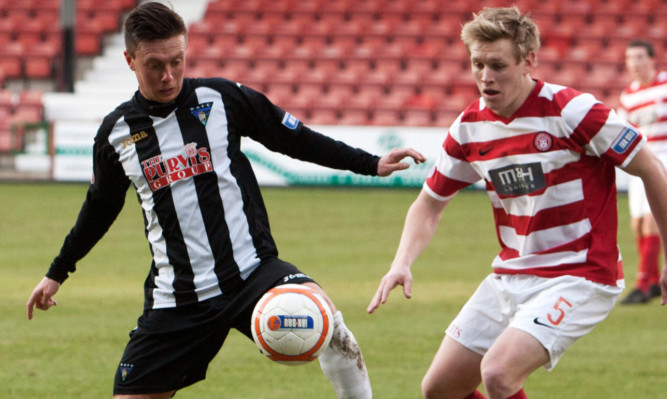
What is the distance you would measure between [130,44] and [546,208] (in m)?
1.71

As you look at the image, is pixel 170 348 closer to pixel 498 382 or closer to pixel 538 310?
pixel 498 382

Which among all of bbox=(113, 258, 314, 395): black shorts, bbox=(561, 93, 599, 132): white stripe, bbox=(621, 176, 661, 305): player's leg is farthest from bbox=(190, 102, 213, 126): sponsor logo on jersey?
bbox=(621, 176, 661, 305): player's leg

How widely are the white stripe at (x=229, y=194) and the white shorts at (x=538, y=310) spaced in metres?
0.87

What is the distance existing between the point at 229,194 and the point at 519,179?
1128 mm

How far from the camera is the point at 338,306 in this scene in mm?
8039

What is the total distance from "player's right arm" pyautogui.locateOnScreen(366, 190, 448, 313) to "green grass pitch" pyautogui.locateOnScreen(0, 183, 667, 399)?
59.8 inches

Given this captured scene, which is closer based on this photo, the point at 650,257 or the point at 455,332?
the point at 455,332

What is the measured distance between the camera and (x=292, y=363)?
4047 mm

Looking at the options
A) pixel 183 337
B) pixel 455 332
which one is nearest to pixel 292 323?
pixel 183 337

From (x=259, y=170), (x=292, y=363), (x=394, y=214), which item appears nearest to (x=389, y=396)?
(x=292, y=363)

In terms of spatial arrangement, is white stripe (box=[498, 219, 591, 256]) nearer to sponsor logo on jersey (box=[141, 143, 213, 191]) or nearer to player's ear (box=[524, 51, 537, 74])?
player's ear (box=[524, 51, 537, 74])

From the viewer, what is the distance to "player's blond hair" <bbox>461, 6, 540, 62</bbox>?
3871 mm

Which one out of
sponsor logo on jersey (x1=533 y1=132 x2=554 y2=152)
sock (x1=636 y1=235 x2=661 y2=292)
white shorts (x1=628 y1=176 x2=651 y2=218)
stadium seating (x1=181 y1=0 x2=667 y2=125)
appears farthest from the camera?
stadium seating (x1=181 y1=0 x2=667 y2=125)

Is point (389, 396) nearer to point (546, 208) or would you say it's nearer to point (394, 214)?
point (546, 208)
